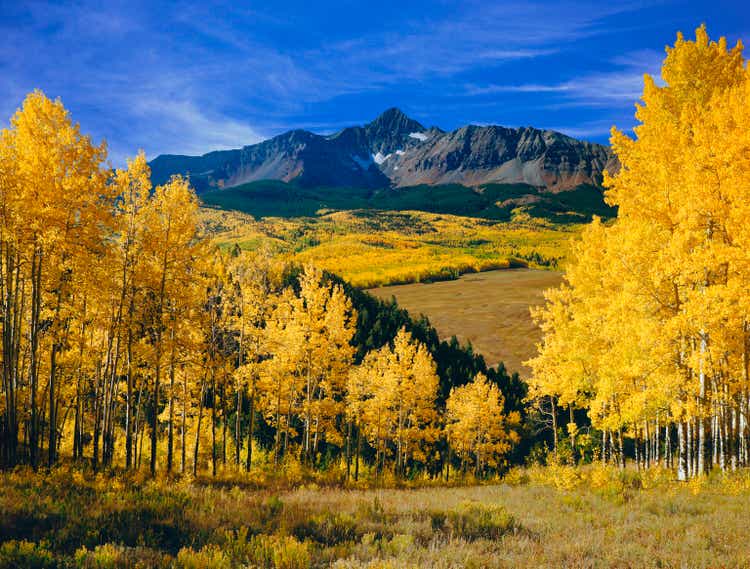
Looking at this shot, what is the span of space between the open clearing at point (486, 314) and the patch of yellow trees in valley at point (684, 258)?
87.3 m

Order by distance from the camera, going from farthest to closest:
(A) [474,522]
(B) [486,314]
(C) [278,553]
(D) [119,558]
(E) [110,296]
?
(B) [486,314] → (E) [110,296] → (A) [474,522] → (C) [278,553] → (D) [119,558]

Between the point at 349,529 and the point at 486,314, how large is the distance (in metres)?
149

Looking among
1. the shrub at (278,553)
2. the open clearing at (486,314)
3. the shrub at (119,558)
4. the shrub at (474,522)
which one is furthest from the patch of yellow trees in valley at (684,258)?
the open clearing at (486,314)

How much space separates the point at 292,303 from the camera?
1061 inches

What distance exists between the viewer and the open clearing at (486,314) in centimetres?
12312

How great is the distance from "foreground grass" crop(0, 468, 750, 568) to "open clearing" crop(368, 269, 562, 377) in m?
95.5

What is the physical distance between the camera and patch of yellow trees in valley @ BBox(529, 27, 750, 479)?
42.6ft

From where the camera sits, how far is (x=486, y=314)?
154 metres

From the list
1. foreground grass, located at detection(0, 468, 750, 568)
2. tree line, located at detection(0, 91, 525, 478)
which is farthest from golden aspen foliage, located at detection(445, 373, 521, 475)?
foreground grass, located at detection(0, 468, 750, 568)

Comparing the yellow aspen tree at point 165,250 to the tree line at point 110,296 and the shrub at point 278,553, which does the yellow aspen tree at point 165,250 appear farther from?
the shrub at point 278,553

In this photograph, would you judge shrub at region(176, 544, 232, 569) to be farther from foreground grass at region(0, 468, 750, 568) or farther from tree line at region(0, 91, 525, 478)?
tree line at region(0, 91, 525, 478)

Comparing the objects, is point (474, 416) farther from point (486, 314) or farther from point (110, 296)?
point (486, 314)

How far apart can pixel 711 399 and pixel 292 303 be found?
19.8m

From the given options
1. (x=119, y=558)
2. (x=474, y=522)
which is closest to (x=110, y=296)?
(x=119, y=558)
